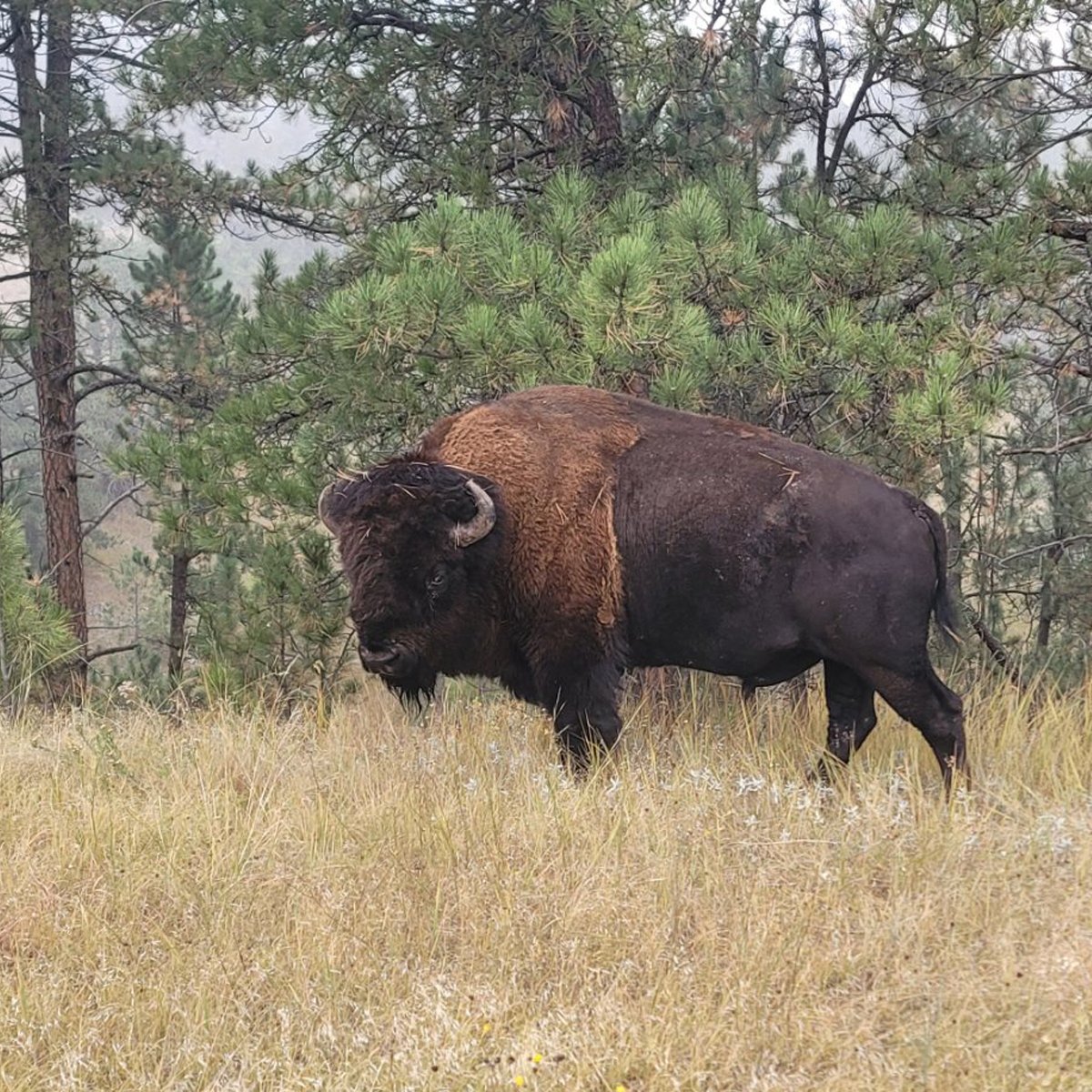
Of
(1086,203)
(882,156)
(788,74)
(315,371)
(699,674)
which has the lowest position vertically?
(699,674)

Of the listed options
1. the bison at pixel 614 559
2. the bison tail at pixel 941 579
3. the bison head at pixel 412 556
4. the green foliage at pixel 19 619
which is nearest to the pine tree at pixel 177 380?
the green foliage at pixel 19 619

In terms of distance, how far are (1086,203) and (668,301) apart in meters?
2.83

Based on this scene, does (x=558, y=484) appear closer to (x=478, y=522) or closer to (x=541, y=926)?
(x=478, y=522)

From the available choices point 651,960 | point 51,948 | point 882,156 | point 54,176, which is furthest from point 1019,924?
point 54,176

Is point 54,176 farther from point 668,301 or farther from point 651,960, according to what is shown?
point 651,960

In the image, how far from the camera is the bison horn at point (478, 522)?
5.78m

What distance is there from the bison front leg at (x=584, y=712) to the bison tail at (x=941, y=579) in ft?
5.24

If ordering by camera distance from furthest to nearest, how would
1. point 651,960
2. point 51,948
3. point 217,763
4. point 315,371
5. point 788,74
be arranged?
point 788,74 → point 315,371 → point 217,763 → point 51,948 → point 651,960

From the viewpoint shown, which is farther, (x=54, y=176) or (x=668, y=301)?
(x=54, y=176)

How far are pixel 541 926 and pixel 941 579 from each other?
272 cm

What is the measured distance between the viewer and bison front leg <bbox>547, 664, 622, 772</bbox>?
233 inches

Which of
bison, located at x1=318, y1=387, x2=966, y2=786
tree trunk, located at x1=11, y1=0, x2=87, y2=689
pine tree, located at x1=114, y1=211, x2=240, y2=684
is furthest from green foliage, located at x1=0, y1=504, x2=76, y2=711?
bison, located at x1=318, y1=387, x2=966, y2=786

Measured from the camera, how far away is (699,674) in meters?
8.69

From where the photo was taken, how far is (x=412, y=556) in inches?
231
